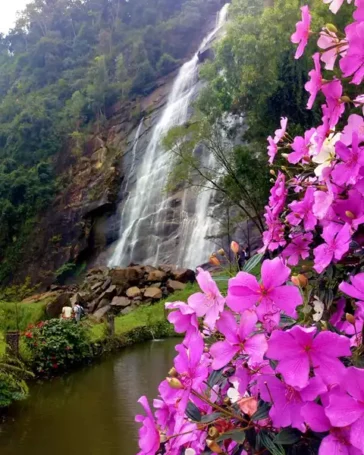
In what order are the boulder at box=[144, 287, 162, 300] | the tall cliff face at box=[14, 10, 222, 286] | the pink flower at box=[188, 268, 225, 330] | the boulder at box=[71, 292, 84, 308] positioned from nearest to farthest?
1. the pink flower at box=[188, 268, 225, 330]
2. the boulder at box=[71, 292, 84, 308]
3. the boulder at box=[144, 287, 162, 300]
4. the tall cliff face at box=[14, 10, 222, 286]

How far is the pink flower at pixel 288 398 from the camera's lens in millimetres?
756

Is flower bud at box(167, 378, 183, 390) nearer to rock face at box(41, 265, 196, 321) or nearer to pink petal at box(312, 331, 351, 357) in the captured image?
pink petal at box(312, 331, 351, 357)

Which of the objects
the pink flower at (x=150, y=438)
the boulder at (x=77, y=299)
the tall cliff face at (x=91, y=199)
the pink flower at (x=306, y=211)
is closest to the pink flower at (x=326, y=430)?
the pink flower at (x=150, y=438)

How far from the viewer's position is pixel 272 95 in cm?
1580

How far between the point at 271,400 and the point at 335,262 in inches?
12.6

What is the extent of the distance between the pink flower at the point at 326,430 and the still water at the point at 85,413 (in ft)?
14.9

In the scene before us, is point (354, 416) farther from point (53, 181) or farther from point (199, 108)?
point (53, 181)

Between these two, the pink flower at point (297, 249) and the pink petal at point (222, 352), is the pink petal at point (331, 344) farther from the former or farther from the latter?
the pink flower at point (297, 249)

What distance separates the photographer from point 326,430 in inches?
29.3

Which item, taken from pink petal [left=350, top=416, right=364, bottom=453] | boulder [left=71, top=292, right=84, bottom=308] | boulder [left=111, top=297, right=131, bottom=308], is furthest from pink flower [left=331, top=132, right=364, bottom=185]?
boulder [left=111, top=297, right=131, bottom=308]

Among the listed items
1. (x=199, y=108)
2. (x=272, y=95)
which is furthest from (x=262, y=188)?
(x=199, y=108)

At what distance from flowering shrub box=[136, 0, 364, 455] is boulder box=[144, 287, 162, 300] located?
1541 cm

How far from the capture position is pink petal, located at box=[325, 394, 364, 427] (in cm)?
70

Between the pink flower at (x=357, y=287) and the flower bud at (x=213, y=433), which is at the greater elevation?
the pink flower at (x=357, y=287)
